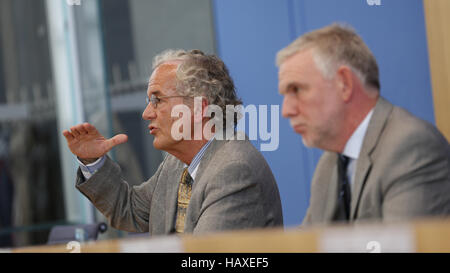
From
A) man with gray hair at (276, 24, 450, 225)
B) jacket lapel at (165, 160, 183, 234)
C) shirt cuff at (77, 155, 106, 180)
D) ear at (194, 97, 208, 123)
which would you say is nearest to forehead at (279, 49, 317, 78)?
man with gray hair at (276, 24, 450, 225)

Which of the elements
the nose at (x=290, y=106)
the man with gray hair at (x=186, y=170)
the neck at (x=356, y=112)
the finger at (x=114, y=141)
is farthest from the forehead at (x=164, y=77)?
the neck at (x=356, y=112)

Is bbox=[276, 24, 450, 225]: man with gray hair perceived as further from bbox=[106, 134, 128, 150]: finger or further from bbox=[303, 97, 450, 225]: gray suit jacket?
bbox=[106, 134, 128, 150]: finger

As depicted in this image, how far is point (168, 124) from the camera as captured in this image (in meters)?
1.59

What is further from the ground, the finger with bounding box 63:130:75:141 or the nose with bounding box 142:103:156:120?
the nose with bounding box 142:103:156:120

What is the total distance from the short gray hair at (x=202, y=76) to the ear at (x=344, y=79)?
48cm

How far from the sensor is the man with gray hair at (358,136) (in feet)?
3.42

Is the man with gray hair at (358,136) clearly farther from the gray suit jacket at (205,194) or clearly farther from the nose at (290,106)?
the gray suit jacket at (205,194)

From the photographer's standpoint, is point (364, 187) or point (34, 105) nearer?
point (364, 187)

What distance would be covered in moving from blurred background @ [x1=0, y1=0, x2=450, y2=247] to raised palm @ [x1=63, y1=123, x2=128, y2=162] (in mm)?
134

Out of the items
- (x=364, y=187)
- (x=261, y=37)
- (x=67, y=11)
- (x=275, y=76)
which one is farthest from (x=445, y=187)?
(x=67, y=11)

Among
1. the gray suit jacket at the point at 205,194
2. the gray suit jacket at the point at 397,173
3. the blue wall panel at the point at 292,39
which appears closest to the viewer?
the gray suit jacket at the point at 397,173

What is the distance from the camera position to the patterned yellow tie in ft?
5.20

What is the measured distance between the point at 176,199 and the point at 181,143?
0.14 metres
